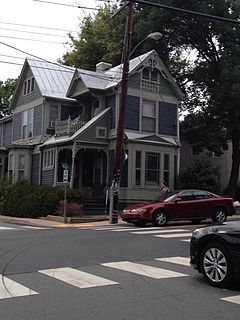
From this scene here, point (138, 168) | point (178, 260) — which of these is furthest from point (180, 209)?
point (178, 260)

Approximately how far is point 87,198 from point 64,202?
3756mm

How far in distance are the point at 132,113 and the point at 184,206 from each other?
9307 millimetres

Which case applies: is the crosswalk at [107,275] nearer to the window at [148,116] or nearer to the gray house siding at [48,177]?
the window at [148,116]

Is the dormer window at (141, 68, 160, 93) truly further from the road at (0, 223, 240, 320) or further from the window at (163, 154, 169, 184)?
the road at (0, 223, 240, 320)

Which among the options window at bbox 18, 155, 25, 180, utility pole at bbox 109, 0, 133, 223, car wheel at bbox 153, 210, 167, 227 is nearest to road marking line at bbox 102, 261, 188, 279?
car wheel at bbox 153, 210, 167, 227

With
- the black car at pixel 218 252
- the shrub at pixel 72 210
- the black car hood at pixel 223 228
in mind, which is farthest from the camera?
the shrub at pixel 72 210

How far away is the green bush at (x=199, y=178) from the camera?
95.3ft

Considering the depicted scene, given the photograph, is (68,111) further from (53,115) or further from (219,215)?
(219,215)

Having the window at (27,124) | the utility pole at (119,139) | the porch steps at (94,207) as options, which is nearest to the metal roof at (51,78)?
the window at (27,124)

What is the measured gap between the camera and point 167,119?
95.5 feet

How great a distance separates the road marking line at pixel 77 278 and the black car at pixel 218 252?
61.0 inches

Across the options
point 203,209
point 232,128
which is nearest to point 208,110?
point 232,128

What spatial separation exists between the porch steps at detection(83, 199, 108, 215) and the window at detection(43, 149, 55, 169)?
15.0 feet

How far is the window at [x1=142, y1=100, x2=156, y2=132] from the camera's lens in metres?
28.1
